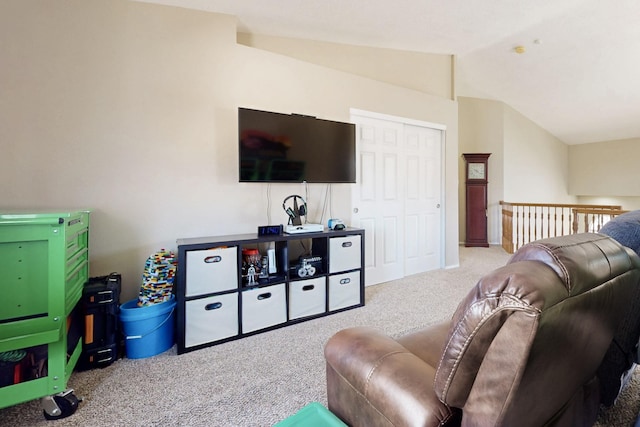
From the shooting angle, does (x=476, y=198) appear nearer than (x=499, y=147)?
Yes

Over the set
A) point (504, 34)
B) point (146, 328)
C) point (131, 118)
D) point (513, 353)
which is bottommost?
point (146, 328)

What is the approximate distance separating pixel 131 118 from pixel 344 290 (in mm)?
2368

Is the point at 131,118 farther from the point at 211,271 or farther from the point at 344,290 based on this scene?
the point at 344,290

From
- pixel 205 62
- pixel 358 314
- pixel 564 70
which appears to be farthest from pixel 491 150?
pixel 205 62

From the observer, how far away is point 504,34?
3.69 meters

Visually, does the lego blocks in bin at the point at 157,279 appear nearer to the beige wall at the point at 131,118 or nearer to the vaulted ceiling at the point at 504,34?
the beige wall at the point at 131,118

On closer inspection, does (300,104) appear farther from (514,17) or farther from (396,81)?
(514,17)

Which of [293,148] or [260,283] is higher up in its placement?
[293,148]

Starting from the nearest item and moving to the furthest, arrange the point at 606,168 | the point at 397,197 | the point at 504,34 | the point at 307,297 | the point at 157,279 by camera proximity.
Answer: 1. the point at 157,279
2. the point at 307,297
3. the point at 504,34
4. the point at 397,197
5. the point at 606,168

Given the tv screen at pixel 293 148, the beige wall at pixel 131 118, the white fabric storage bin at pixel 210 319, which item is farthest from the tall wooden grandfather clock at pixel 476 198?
the white fabric storage bin at pixel 210 319

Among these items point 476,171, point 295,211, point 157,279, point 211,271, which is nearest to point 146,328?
point 157,279

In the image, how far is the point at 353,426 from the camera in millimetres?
1058

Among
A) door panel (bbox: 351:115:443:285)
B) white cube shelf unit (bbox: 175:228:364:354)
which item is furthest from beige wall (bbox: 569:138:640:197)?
white cube shelf unit (bbox: 175:228:364:354)

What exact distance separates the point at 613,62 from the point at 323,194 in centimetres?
475
